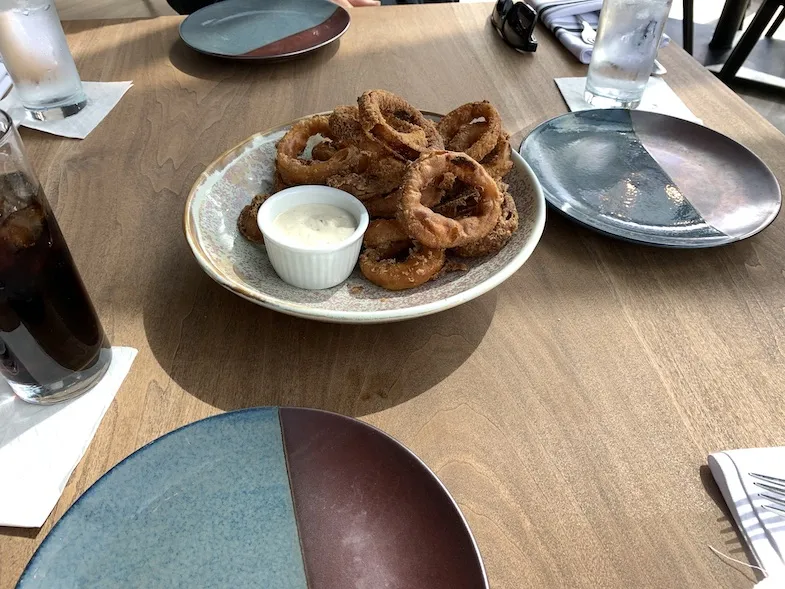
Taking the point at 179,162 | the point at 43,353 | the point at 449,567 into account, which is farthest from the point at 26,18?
the point at 449,567

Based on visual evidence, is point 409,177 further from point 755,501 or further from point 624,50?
point 624,50

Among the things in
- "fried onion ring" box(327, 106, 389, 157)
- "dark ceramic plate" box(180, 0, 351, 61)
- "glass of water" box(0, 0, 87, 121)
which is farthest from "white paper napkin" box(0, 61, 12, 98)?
"fried onion ring" box(327, 106, 389, 157)

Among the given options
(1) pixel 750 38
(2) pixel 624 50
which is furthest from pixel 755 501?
(1) pixel 750 38

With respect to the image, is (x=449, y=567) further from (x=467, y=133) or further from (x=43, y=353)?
(x=467, y=133)

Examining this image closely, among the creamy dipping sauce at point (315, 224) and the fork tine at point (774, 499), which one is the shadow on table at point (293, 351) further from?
the fork tine at point (774, 499)

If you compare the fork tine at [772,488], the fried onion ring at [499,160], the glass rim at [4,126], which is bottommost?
the fork tine at [772,488]

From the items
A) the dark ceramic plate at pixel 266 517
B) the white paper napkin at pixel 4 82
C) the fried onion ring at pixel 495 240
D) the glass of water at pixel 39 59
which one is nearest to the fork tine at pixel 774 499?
the dark ceramic plate at pixel 266 517
